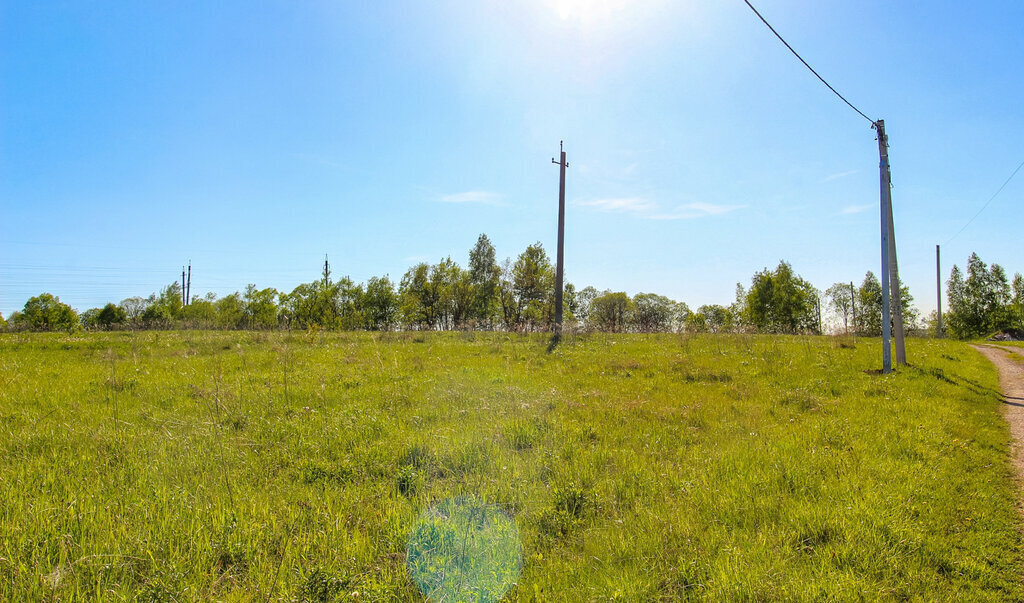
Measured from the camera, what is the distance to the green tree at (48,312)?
276ft

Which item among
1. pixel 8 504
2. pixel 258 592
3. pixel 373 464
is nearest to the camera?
pixel 258 592

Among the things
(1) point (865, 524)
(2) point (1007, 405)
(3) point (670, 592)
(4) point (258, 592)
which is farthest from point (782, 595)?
(2) point (1007, 405)

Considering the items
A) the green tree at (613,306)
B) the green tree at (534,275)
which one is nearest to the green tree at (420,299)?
the green tree at (534,275)

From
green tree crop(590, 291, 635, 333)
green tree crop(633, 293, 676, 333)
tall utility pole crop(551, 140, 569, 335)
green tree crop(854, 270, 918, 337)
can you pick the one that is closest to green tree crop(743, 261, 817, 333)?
green tree crop(854, 270, 918, 337)

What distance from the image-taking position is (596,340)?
19.1 meters

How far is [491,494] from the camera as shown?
14.7ft

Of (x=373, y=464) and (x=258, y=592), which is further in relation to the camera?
(x=373, y=464)

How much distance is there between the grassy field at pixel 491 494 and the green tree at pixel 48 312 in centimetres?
10752

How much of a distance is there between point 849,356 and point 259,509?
56.9 ft

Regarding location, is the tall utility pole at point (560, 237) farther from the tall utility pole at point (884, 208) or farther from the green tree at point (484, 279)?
the green tree at point (484, 279)

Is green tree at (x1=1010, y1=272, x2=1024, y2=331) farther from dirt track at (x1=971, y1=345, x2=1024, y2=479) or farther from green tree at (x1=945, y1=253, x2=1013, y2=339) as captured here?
dirt track at (x1=971, y1=345, x2=1024, y2=479)

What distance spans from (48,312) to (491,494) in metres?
120

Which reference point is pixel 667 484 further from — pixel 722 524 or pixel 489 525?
pixel 489 525

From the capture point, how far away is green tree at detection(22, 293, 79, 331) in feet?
276
